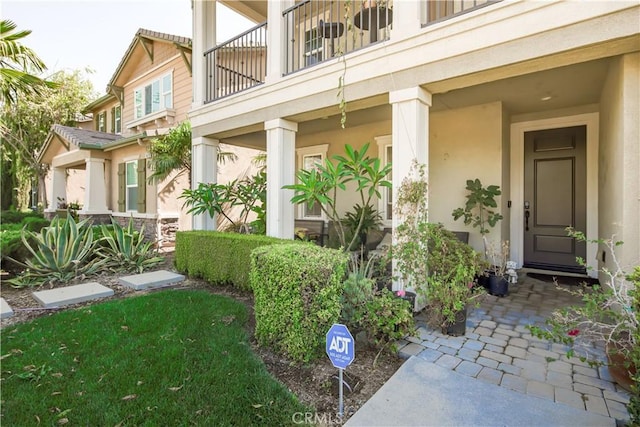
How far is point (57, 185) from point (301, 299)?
16.7 meters

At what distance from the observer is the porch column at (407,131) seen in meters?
4.11

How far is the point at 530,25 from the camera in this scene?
134 inches

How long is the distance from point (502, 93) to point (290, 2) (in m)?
4.01

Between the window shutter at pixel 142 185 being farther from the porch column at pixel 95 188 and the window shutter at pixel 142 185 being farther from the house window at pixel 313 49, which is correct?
the house window at pixel 313 49

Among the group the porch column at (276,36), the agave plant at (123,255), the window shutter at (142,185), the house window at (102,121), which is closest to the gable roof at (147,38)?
the house window at (102,121)

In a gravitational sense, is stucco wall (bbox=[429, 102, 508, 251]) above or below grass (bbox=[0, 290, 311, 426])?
above

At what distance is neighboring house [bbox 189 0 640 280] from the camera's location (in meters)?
3.31

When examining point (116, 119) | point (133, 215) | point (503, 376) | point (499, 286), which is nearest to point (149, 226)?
point (133, 215)

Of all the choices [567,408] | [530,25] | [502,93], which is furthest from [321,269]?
[502,93]

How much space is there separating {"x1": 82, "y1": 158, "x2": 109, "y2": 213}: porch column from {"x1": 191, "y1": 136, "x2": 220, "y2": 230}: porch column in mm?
6671

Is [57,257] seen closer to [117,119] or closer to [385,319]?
[385,319]

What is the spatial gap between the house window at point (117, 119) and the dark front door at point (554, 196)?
16.1 metres

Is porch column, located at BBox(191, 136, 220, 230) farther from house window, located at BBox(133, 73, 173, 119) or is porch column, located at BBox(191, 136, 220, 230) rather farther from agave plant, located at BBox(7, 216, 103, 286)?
house window, located at BBox(133, 73, 173, 119)

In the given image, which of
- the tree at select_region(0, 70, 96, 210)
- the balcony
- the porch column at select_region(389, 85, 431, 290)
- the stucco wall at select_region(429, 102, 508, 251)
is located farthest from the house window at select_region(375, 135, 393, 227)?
the tree at select_region(0, 70, 96, 210)
